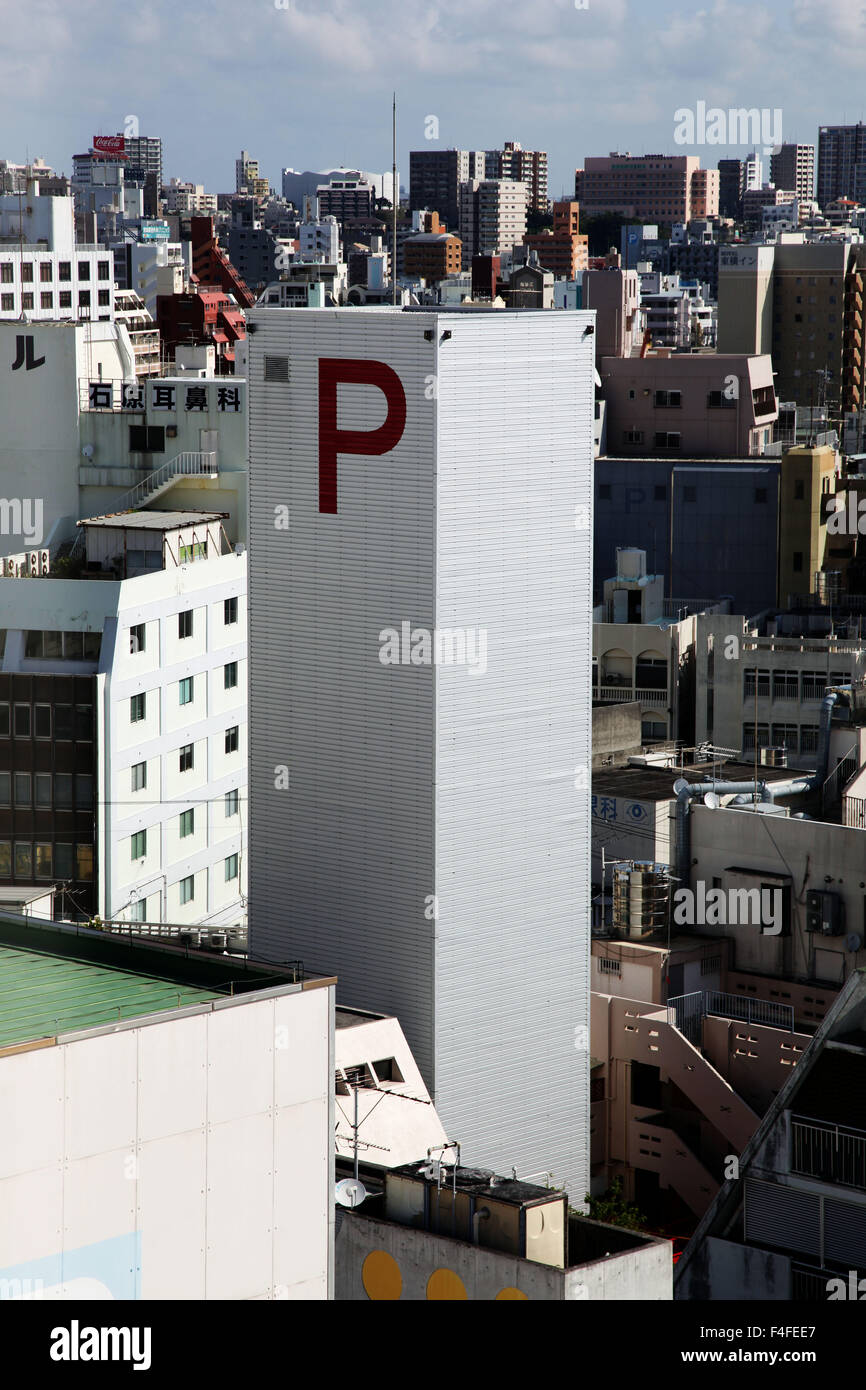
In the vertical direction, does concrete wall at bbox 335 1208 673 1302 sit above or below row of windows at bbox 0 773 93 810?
below

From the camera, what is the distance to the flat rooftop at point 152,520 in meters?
57.0

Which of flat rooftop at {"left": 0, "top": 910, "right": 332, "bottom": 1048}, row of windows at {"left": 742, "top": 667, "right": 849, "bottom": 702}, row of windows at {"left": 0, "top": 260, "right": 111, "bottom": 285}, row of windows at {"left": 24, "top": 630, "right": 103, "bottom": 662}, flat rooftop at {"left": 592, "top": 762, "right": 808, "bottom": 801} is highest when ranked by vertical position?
row of windows at {"left": 0, "top": 260, "right": 111, "bottom": 285}

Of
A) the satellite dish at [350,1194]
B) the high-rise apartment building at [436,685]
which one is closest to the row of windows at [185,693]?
the high-rise apartment building at [436,685]

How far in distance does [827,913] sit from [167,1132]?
87.4 ft

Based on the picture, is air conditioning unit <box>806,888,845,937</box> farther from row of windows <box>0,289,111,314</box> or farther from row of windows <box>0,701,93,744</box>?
row of windows <box>0,289,111,314</box>

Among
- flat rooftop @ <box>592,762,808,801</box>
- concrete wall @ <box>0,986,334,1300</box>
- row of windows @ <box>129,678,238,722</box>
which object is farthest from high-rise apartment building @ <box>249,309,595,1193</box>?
concrete wall @ <box>0,986,334,1300</box>

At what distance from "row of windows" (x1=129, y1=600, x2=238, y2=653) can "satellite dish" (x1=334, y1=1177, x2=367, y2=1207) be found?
78.1ft

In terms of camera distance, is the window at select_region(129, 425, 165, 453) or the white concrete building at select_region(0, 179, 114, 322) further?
the white concrete building at select_region(0, 179, 114, 322)

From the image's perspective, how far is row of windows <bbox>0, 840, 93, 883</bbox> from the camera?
52031 mm

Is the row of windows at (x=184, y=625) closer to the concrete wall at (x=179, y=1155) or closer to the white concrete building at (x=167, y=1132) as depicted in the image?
the white concrete building at (x=167, y=1132)

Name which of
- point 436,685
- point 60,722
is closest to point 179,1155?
point 436,685

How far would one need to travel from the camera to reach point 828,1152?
37.4 metres

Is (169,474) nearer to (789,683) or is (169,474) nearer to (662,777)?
(662,777)
